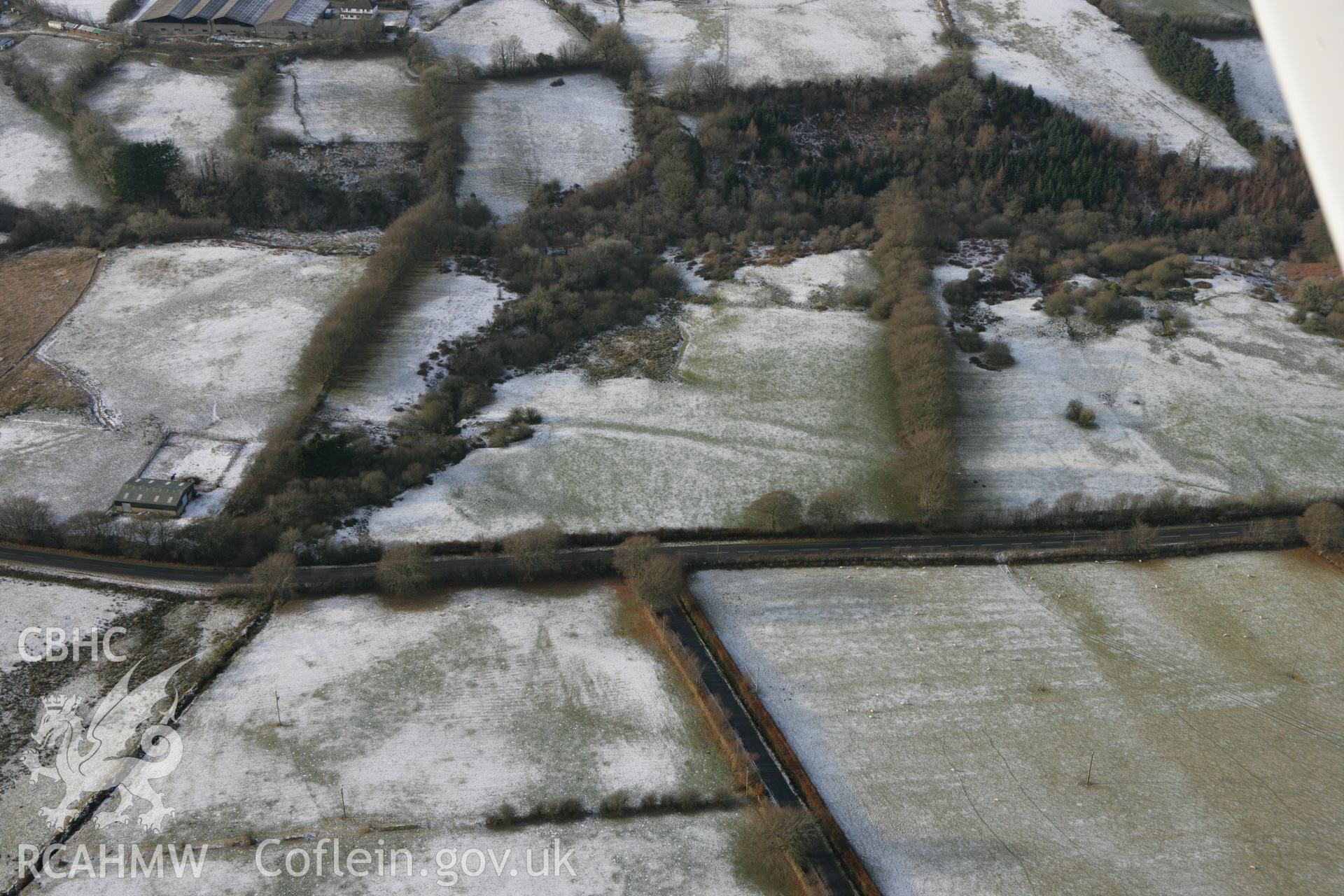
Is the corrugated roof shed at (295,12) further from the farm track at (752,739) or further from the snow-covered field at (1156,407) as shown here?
the farm track at (752,739)

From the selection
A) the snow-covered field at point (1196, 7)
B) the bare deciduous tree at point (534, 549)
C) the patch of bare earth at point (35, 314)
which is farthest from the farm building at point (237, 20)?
the snow-covered field at point (1196, 7)

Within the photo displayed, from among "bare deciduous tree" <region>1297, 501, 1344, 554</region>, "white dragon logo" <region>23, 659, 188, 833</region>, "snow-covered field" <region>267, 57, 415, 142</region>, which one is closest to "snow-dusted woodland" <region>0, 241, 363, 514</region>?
"white dragon logo" <region>23, 659, 188, 833</region>

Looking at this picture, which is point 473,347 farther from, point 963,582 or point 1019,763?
point 1019,763

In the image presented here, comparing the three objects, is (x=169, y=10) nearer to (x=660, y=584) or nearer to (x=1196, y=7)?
(x=660, y=584)

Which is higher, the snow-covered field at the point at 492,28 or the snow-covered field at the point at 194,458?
the snow-covered field at the point at 492,28

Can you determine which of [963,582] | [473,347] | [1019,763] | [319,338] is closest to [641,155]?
[473,347]

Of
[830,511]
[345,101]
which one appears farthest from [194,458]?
[345,101]
